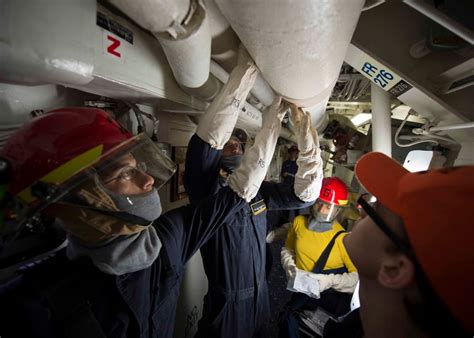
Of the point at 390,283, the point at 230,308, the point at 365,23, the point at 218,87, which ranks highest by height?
the point at 365,23

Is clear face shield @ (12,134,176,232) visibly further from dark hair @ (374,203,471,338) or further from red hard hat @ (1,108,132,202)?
dark hair @ (374,203,471,338)

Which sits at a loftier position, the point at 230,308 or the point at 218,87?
the point at 218,87

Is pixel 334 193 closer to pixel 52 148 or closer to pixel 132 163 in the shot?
pixel 132 163

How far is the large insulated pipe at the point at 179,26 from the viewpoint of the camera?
0.46 meters

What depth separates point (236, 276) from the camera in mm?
1298

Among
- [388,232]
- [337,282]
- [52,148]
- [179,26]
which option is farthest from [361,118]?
[52,148]

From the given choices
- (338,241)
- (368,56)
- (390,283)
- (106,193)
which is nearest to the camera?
(390,283)

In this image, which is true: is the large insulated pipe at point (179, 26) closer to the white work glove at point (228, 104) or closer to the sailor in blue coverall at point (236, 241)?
the white work glove at point (228, 104)

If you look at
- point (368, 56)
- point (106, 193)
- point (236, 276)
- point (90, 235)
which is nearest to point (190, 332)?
point (236, 276)

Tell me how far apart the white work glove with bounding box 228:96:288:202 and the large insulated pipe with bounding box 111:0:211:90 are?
510mm

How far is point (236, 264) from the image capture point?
A: 129 cm

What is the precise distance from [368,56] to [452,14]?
1.02 feet

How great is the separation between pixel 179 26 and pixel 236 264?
1240mm

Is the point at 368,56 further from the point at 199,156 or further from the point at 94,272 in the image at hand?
the point at 94,272
